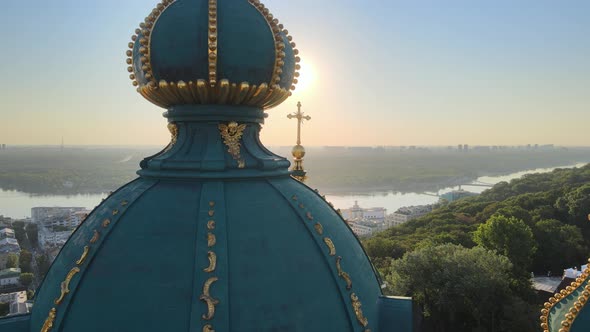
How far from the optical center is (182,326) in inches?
146

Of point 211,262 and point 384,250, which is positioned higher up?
point 211,262

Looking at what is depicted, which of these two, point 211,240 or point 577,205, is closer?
point 211,240

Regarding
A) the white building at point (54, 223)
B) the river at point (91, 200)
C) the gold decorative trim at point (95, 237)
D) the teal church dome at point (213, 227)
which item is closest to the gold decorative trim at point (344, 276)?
the teal church dome at point (213, 227)

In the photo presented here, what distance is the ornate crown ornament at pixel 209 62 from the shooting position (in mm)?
4633

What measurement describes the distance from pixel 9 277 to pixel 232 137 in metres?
50.9

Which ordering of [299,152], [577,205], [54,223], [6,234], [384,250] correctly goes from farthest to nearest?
[54,223]
[6,234]
[577,205]
[384,250]
[299,152]

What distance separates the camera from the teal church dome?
3.89 m

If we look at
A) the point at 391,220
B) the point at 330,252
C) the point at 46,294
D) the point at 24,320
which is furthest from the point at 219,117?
the point at 391,220

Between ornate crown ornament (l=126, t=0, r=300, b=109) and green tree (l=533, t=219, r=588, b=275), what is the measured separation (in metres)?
40.2

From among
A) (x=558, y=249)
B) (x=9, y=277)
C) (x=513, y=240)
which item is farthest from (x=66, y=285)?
(x=9, y=277)

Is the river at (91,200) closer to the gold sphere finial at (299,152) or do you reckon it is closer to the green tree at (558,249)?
the green tree at (558,249)

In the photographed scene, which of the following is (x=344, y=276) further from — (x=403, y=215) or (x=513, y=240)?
(x=403, y=215)

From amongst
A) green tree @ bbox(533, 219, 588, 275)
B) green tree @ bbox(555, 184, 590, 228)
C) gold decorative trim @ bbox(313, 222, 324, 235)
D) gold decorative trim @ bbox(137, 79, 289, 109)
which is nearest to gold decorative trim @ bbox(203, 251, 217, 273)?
gold decorative trim @ bbox(313, 222, 324, 235)

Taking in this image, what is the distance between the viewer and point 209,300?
3771 mm
